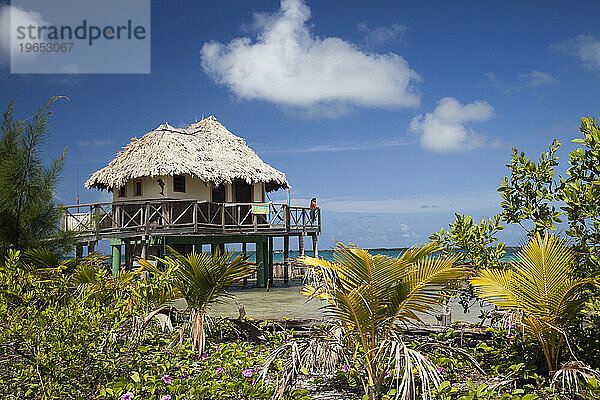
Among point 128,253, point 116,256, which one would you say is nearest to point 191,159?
point 128,253

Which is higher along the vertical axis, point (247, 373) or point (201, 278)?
point (201, 278)

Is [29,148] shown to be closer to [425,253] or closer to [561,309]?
[425,253]

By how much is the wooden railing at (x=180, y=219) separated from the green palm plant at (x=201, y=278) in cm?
1019

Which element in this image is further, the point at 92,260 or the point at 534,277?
the point at 92,260

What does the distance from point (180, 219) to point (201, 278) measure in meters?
12.5

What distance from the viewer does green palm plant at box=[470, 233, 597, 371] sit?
4.97 metres

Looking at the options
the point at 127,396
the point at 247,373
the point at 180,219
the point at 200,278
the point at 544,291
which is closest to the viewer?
the point at 127,396

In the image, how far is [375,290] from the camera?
442 cm

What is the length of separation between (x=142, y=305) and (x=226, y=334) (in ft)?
5.14

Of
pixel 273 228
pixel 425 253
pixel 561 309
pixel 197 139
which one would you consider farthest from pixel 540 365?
pixel 197 139

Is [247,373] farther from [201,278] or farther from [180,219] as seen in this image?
[180,219]

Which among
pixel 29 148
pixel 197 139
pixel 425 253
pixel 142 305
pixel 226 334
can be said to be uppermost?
pixel 197 139

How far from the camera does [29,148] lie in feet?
24.1

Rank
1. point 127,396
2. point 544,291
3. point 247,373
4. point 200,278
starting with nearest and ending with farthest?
point 127,396 < point 544,291 < point 247,373 < point 200,278
